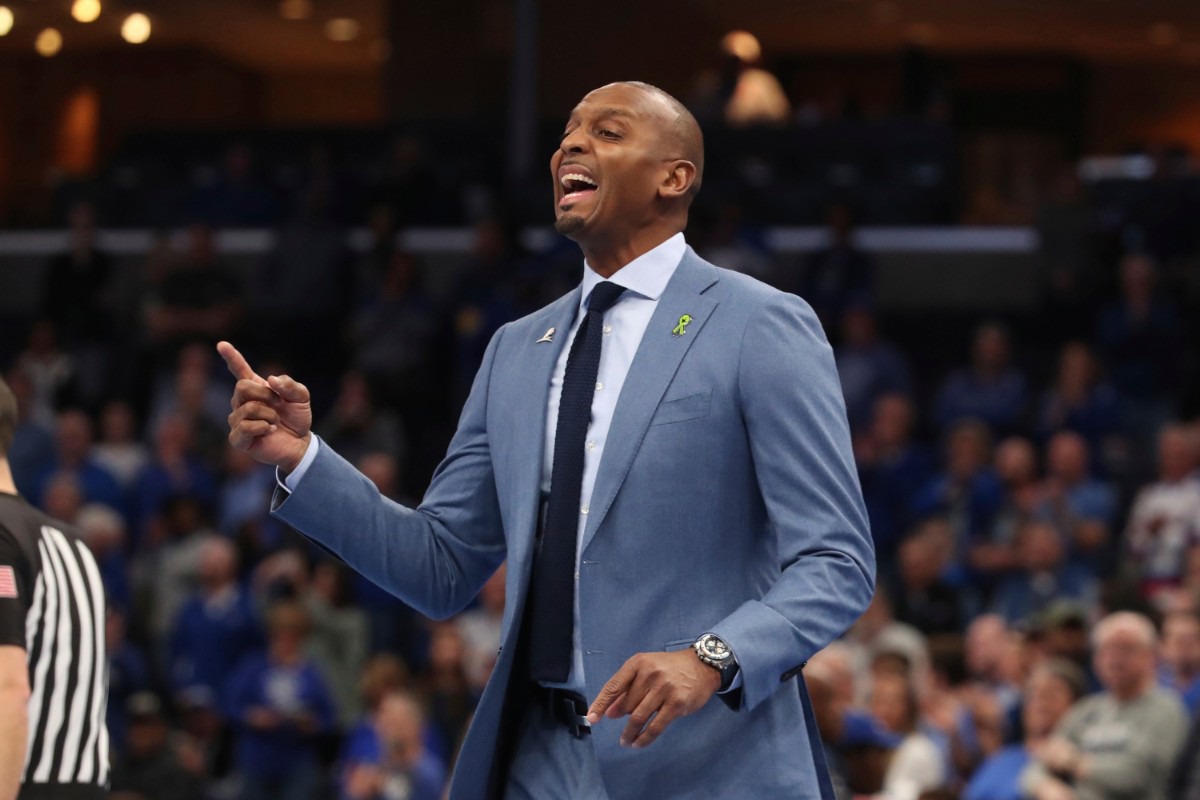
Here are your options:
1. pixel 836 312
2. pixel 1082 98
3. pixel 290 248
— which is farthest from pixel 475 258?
pixel 1082 98

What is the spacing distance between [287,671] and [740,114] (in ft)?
20.5

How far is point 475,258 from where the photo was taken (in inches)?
493

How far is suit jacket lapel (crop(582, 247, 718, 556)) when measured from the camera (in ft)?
9.98

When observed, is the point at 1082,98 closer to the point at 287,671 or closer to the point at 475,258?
the point at 475,258

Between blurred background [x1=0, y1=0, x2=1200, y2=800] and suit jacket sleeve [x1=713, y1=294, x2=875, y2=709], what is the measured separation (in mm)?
4286

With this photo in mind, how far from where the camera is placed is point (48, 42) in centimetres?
1897

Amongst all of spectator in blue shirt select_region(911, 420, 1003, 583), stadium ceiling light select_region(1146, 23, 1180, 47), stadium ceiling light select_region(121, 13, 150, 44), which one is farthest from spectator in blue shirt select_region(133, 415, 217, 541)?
stadium ceiling light select_region(1146, 23, 1180, 47)

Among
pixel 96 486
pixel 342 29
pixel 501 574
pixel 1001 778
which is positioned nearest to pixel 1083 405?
pixel 501 574

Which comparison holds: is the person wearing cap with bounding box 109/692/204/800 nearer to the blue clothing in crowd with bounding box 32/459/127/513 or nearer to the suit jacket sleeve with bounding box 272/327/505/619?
the blue clothing in crowd with bounding box 32/459/127/513

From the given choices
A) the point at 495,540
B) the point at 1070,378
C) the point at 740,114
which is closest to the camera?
the point at 495,540

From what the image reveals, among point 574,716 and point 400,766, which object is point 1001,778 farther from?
point 574,716

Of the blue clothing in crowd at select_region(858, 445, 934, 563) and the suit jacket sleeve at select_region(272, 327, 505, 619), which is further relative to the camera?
the blue clothing in crowd at select_region(858, 445, 934, 563)

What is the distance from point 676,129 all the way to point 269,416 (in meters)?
0.83

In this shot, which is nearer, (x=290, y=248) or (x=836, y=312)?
(x=836, y=312)
